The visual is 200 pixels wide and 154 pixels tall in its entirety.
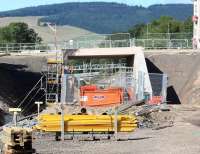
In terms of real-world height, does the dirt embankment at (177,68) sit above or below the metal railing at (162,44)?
below

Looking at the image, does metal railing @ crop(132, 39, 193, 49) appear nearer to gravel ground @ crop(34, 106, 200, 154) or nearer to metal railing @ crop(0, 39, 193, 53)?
metal railing @ crop(0, 39, 193, 53)

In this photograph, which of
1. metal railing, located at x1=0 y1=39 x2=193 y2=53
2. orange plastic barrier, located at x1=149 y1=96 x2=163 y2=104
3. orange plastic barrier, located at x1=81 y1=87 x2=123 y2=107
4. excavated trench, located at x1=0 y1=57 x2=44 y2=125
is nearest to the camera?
orange plastic barrier, located at x1=149 y1=96 x2=163 y2=104

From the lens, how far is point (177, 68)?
7750 centimetres

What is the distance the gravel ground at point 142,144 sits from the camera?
3033 centimetres

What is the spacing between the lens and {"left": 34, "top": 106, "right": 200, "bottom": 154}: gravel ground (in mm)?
30328

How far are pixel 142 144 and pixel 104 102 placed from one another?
2404 centimetres

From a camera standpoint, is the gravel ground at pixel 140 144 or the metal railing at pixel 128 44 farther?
the metal railing at pixel 128 44

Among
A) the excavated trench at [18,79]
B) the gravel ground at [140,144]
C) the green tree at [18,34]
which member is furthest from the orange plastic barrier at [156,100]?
the green tree at [18,34]

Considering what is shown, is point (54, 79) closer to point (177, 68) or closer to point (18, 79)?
point (177, 68)

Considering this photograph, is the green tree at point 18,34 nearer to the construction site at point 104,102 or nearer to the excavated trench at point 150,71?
the construction site at point 104,102

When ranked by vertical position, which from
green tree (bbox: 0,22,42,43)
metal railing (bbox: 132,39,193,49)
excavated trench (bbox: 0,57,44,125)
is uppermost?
green tree (bbox: 0,22,42,43)

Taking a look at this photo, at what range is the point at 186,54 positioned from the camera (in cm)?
7825

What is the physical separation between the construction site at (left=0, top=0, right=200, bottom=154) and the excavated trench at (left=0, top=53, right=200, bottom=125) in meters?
Answer: 0.11

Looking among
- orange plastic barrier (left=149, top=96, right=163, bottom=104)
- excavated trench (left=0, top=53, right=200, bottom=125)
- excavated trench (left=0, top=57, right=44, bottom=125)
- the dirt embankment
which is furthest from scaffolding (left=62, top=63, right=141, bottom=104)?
the dirt embankment
